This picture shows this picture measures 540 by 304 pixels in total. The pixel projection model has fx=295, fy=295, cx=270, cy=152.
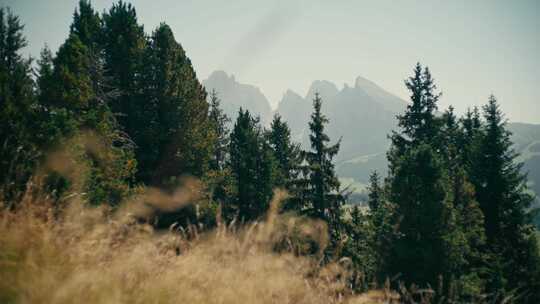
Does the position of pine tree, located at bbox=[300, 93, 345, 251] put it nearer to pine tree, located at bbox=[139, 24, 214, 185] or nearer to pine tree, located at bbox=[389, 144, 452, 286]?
pine tree, located at bbox=[139, 24, 214, 185]

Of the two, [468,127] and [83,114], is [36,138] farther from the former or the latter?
[468,127]

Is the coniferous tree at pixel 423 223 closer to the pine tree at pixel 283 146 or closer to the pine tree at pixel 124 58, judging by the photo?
the pine tree at pixel 283 146

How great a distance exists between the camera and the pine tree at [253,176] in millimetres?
23203

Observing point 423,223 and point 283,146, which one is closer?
point 423,223

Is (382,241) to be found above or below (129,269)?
below

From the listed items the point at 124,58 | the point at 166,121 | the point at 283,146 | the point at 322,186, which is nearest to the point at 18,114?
the point at 166,121

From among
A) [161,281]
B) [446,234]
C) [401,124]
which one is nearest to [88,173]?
[161,281]

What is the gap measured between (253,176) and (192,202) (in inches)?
237

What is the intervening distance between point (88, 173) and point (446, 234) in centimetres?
1458

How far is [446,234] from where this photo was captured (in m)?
12.1

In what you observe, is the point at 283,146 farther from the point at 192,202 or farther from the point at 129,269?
the point at 129,269

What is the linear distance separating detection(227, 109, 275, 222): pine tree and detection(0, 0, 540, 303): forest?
0.38ft

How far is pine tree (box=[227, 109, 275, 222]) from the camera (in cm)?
2320

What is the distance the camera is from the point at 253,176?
23609 millimetres
